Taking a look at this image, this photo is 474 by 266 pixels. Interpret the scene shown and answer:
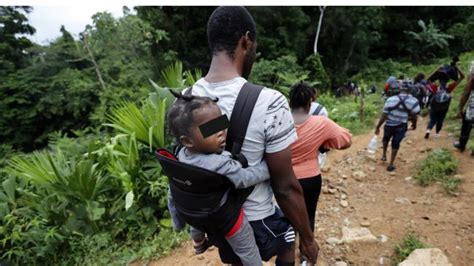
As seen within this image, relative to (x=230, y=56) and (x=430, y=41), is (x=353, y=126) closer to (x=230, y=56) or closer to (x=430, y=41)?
(x=230, y=56)

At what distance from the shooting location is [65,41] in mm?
17156

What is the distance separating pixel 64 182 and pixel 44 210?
1.46ft

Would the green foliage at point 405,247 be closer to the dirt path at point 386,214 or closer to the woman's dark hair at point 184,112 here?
the dirt path at point 386,214

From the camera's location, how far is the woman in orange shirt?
2100 millimetres

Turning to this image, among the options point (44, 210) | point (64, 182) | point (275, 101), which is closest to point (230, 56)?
point (275, 101)

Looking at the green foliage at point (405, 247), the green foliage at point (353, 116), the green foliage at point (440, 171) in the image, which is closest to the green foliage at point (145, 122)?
the green foliage at point (405, 247)

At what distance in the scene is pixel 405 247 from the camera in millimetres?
2850

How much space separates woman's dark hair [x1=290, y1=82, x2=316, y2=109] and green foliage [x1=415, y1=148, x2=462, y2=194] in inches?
115

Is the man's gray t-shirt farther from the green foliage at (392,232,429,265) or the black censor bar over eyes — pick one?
the green foliage at (392,232,429,265)

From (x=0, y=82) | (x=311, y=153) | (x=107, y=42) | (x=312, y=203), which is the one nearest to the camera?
(x=311, y=153)

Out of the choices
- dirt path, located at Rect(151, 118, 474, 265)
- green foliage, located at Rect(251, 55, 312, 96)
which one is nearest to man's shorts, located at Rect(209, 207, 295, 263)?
dirt path, located at Rect(151, 118, 474, 265)

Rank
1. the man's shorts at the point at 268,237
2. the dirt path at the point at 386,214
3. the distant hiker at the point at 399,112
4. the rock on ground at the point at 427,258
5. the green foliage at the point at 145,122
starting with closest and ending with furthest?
the man's shorts at the point at 268,237
the rock on ground at the point at 427,258
the dirt path at the point at 386,214
the green foliage at the point at 145,122
the distant hiker at the point at 399,112

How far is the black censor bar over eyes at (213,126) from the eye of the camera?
1146 mm

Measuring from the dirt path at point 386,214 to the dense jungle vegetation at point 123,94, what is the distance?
3.03 ft
